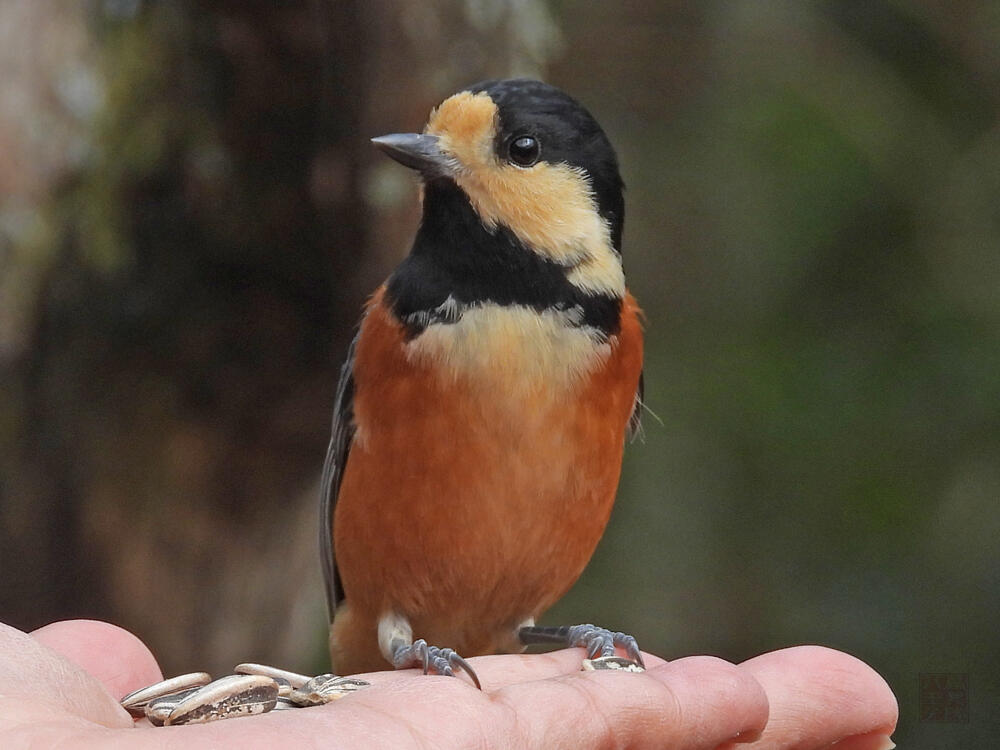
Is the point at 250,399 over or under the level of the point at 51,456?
over

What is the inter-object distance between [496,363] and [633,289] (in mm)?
2386

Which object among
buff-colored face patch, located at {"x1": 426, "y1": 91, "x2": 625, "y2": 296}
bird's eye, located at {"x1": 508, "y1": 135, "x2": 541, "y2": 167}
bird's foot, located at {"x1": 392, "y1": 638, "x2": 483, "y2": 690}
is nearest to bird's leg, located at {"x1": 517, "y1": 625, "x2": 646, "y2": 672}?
bird's foot, located at {"x1": 392, "y1": 638, "x2": 483, "y2": 690}

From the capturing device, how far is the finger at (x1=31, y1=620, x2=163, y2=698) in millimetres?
2039

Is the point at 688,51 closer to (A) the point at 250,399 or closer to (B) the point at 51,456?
(A) the point at 250,399

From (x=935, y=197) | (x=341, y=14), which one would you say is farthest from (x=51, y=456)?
(x=935, y=197)

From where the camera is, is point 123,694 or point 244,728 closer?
point 244,728

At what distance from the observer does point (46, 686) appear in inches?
61.9

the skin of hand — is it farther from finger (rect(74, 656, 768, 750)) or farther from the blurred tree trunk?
the blurred tree trunk

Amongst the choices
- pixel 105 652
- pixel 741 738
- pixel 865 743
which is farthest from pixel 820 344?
pixel 105 652

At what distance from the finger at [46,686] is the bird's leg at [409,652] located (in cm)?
53

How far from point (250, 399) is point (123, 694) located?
1251 mm

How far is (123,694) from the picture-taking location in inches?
80.7

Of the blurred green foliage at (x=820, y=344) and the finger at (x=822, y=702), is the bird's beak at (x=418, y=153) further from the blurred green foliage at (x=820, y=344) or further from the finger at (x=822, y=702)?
the blurred green foliage at (x=820, y=344)
